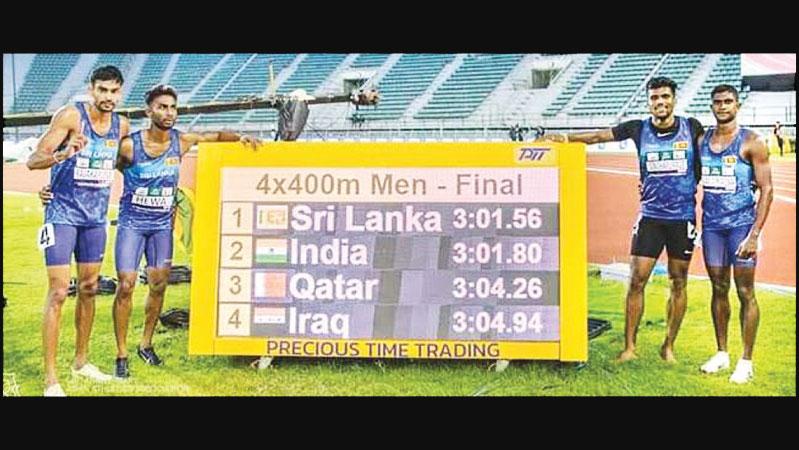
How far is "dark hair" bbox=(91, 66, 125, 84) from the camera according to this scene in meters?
4.18

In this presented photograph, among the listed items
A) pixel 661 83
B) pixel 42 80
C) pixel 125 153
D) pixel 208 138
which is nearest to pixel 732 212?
pixel 661 83

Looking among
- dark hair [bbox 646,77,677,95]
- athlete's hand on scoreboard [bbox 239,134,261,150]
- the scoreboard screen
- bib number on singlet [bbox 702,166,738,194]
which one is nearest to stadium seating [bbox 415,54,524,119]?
the scoreboard screen

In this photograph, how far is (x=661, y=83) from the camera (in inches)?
164

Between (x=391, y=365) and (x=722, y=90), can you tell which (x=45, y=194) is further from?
(x=722, y=90)

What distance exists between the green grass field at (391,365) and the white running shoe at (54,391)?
0.09ft

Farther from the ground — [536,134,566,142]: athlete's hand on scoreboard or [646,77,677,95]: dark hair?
[646,77,677,95]: dark hair

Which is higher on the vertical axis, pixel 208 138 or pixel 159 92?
pixel 159 92

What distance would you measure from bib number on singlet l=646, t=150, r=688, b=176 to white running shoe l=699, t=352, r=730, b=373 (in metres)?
0.88

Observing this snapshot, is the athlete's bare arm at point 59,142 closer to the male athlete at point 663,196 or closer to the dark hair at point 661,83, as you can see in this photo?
the male athlete at point 663,196

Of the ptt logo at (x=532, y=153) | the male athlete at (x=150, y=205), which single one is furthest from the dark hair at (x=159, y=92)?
the ptt logo at (x=532, y=153)

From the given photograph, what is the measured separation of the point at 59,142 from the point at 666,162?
9.26 feet

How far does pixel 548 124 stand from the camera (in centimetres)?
430

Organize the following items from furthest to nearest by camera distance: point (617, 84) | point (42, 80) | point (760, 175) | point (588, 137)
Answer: point (42, 80)
point (617, 84)
point (588, 137)
point (760, 175)

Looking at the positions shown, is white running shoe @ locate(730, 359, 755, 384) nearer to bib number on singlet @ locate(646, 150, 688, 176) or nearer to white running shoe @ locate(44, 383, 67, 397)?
bib number on singlet @ locate(646, 150, 688, 176)
